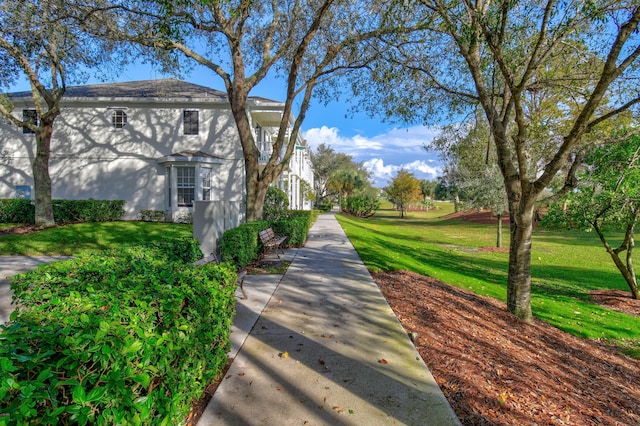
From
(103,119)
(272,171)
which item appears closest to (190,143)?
(103,119)

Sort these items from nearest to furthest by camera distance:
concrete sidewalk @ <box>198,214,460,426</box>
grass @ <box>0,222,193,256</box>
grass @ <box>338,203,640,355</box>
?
1. concrete sidewalk @ <box>198,214,460,426</box>
2. grass @ <box>338,203,640,355</box>
3. grass @ <box>0,222,193,256</box>

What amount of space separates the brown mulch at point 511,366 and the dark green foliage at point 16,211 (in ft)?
55.9

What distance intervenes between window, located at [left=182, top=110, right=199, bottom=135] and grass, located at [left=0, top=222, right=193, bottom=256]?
595cm

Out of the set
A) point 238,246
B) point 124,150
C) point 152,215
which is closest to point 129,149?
point 124,150

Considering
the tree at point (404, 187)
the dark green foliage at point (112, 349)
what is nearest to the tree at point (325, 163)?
the tree at point (404, 187)

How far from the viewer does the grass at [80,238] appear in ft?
33.7

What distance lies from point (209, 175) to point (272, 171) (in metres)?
7.64

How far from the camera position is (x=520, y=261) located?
6.49 m

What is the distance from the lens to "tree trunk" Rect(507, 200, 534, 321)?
20.8ft

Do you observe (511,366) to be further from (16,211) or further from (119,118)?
(119,118)

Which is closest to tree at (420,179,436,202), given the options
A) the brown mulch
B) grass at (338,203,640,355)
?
grass at (338,203,640,355)

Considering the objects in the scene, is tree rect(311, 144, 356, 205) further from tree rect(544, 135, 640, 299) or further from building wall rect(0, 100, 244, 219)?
tree rect(544, 135, 640, 299)

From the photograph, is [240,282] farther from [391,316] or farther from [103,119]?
[103,119]

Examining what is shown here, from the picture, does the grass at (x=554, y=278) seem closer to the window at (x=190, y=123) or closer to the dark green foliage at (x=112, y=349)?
the dark green foliage at (x=112, y=349)
